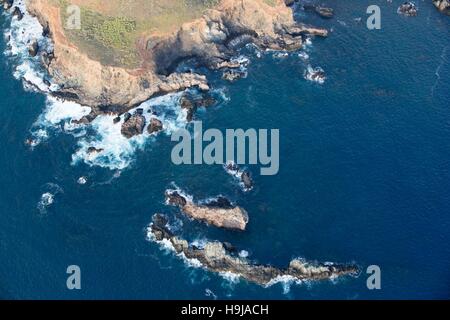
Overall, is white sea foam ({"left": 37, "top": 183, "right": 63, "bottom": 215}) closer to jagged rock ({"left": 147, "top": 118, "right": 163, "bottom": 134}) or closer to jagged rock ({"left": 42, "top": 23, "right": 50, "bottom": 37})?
jagged rock ({"left": 147, "top": 118, "right": 163, "bottom": 134})

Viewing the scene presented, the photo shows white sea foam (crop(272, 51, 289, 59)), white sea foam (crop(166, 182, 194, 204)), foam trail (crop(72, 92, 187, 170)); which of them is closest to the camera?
white sea foam (crop(166, 182, 194, 204))

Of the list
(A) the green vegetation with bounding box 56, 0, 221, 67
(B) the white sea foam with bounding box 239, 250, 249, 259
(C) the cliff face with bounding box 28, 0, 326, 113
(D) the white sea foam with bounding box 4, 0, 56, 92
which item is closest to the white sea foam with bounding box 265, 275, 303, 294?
(B) the white sea foam with bounding box 239, 250, 249, 259

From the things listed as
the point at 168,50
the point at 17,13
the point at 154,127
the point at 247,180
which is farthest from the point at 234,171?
the point at 17,13

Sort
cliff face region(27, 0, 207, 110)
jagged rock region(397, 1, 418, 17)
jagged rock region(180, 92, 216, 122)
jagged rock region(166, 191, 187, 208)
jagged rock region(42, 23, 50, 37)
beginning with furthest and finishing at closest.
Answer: jagged rock region(397, 1, 418, 17) < jagged rock region(42, 23, 50, 37) < cliff face region(27, 0, 207, 110) < jagged rock region(180, 92, 216, 122) < jagged rock region(166, 191, 187, 208)

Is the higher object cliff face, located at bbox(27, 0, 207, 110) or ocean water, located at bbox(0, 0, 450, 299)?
cliff face, located at bbox(27, 0, 207, 110)

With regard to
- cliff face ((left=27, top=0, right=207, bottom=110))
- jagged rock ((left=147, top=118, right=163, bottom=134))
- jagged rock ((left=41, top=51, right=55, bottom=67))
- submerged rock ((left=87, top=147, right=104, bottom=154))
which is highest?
jagged rock ((left=41, top=51, right=55, bottom=67))
